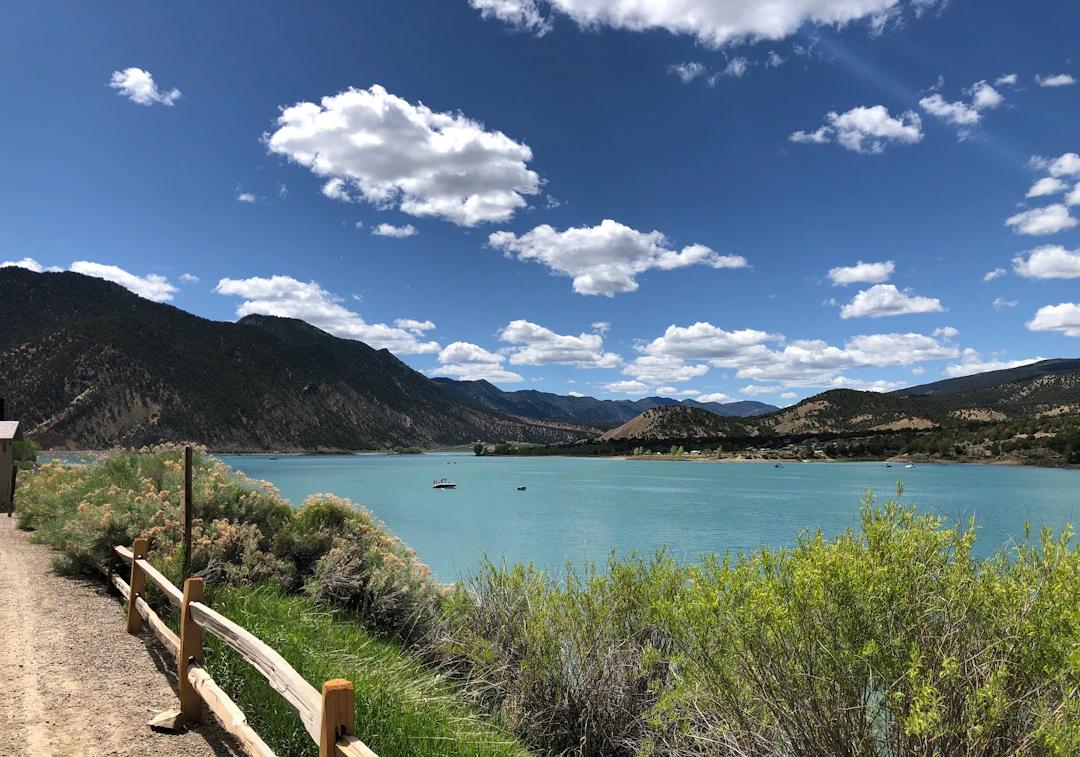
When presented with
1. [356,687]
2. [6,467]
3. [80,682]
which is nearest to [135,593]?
[80,682]

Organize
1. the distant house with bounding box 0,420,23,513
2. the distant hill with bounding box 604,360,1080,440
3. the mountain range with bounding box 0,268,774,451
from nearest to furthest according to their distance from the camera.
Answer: the distant house with bounding box 0,420,23,513 < the mountain range with bounding box 0,268,774,451 < the distant hill with bounding box 604,360,1080,440

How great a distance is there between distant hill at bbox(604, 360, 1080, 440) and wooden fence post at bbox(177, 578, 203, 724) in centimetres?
14734

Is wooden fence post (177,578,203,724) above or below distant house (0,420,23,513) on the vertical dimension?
below

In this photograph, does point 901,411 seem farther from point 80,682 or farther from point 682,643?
point 80,682

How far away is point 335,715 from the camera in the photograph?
374 cm

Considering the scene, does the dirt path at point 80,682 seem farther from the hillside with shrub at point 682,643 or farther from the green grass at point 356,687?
the hillside with shrub at point 682,643

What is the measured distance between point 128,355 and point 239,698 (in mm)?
147308

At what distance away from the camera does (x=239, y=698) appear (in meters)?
6.29

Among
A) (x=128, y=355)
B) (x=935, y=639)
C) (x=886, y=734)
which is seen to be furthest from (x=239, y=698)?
(x=128, y=355)

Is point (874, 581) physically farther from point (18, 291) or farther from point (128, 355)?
point (18, 291)

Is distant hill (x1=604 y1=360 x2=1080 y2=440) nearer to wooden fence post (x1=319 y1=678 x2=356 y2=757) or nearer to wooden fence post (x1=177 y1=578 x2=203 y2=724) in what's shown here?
wooden fence post (x1=177 y1=578 x2=203 y2=724)

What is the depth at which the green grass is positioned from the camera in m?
5.54

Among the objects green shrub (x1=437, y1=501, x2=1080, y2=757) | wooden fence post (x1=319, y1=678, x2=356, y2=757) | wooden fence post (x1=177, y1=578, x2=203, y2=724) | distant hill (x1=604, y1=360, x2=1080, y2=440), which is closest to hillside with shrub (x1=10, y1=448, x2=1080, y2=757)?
green shrub (x1=437, y1=501, x2=1080, y2=757)

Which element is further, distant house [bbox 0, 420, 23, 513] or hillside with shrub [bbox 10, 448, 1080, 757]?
distant house [bbox 0, 420, 23, 513]
